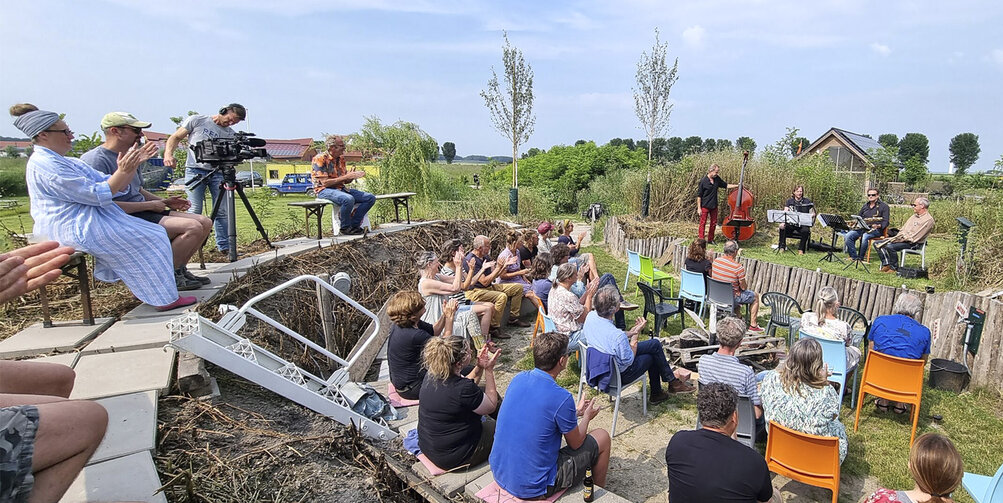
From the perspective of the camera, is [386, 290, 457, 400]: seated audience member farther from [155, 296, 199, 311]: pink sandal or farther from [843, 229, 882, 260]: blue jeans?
[843, 229, 882, 260]: blue jeans

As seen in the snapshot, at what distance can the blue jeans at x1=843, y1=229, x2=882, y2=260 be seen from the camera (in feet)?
29.7

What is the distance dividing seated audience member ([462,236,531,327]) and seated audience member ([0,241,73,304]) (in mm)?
4269

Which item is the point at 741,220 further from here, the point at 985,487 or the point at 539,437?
the point at 539,437

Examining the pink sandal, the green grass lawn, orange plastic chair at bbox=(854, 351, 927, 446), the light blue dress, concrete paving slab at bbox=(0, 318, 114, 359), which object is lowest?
the green grass lawn

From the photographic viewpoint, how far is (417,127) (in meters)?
12.9

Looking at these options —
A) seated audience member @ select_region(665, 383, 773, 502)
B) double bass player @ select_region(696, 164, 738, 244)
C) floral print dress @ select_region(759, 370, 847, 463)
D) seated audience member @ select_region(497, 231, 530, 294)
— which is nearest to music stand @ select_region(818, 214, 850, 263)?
double bass player @ select_region(696, 164, 738, 244)

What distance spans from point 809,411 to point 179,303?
4.55 metres

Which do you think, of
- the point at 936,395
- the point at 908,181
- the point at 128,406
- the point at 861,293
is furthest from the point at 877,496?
the point at 908,181

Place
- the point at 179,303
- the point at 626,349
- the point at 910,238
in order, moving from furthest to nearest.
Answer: the point at 910,238, the point at 626,349, the point at 179,303

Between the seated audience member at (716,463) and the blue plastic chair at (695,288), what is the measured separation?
12.7 feet

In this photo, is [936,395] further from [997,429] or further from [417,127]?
[417,127]

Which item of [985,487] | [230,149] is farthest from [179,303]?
[985,487]

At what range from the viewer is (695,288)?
21.1 ft

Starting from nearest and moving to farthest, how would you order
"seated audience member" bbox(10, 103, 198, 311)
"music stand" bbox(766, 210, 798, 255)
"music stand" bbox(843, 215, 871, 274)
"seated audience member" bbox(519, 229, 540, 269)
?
1. "seated audience member" bbox(10, 103, 198, 311)
2. "seated audience member" bbox(519, 229, 540, 269)
3. "music stand" bbox(843, 215, 871, 274)
4. "music stand" bbox(766, 210, 798, 255)
